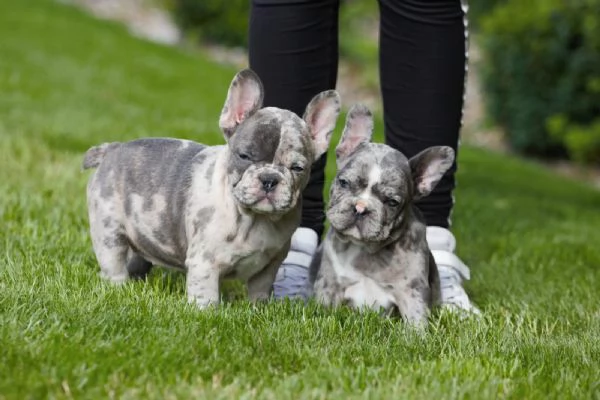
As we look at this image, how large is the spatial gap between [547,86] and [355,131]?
1290 cm

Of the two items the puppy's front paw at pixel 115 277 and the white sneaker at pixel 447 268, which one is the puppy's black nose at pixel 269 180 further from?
the white sneaker at pixel 447 268

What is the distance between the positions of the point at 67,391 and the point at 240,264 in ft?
3.54

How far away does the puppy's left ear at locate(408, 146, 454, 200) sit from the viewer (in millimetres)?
3363

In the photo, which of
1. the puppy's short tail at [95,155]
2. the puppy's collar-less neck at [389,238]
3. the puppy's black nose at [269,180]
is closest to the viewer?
the puppy's black nose at [269,180]

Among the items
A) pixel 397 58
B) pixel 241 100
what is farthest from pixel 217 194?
pixel 397 58

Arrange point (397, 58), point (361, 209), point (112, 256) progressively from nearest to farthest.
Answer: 1. point (361, 209)
2. point (112, 256)
3. point (397, 58)

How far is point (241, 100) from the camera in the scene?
3244 millimetres

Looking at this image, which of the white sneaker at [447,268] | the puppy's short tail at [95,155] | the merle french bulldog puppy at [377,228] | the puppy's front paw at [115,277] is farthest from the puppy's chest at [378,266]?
the puppy's short tail at [95,155]

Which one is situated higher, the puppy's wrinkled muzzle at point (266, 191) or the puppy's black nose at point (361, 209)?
the puppy's wrinkled muzzle at point (266, 191)

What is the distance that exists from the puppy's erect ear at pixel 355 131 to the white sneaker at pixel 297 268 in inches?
19.4

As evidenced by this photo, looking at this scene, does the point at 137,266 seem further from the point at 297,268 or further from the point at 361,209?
the point at 361,209

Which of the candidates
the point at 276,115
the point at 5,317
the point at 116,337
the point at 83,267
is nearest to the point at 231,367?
the point at 116,337

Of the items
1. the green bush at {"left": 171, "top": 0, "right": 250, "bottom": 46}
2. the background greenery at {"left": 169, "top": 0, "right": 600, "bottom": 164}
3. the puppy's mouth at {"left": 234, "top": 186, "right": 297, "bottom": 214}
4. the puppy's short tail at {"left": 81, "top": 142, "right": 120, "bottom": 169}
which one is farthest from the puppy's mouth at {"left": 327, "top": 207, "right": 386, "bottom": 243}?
the green bush at {"left": 171, "top": 0, "right": 250, "bottom": 46}

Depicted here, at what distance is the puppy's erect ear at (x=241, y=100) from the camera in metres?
3.21
